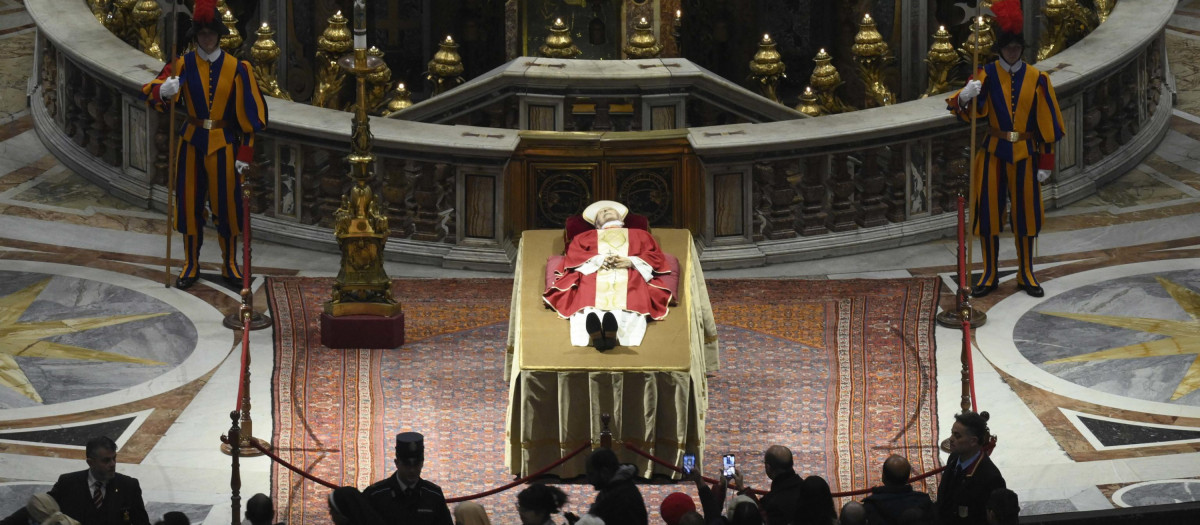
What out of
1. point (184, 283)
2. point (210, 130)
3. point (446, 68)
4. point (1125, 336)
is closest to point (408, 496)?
point (210, 130)

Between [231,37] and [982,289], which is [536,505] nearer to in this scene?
[982,289]

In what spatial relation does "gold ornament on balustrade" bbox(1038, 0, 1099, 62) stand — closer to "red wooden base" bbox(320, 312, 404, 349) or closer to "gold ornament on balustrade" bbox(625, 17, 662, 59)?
"gold ornament on balustrade" bbox(625, 17, 662, 59)

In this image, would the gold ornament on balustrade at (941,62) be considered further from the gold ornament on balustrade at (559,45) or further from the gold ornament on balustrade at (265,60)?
the gold ornament on balustrade at (265,60)

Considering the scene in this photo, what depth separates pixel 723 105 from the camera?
56.5 feet

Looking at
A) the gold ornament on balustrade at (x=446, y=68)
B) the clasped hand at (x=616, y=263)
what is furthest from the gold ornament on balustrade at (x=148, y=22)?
the clasped hand at (x=616, y=263)

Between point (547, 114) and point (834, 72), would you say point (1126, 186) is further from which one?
point (547, 114)

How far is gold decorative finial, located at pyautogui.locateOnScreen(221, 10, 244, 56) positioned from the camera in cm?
1941

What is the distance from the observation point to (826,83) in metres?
19.4

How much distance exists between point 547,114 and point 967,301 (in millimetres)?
3746

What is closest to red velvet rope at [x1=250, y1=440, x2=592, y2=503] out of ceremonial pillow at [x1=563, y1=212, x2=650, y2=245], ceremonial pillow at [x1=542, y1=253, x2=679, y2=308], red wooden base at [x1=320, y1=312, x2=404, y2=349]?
ceremonial pillow at [x1=542, y1=253, x2=679, y2=308]

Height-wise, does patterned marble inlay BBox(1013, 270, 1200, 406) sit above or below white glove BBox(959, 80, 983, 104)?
below

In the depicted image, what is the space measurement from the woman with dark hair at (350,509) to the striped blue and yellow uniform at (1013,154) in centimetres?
548

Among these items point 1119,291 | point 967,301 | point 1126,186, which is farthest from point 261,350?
point 1126,186

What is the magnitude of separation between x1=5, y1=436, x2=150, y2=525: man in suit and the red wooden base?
358cm
